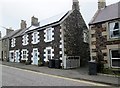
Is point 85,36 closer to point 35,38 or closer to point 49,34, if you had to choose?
point 49,34

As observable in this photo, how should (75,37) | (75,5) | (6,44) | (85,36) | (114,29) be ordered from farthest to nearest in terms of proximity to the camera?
(6,44) → (85,36) → (75,5) → (75,37) → (114,29)

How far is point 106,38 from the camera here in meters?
20.1

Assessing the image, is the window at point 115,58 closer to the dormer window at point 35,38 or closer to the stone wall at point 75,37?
the stone wall at point 75,37

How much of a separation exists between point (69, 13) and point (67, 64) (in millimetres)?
6761

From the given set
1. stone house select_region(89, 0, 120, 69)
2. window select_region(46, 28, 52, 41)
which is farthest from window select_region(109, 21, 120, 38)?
window select_region(46, 28, 52, 41)

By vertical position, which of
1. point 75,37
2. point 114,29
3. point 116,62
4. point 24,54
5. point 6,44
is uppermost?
point 114,29

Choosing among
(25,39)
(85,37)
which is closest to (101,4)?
(85,37)

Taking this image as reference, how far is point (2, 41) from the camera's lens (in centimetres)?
4175

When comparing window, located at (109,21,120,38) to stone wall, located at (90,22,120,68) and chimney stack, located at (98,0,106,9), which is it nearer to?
stone wall, located at (90,22,120,68)

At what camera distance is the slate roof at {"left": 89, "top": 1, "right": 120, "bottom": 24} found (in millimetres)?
20250

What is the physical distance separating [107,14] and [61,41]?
20.7 feet

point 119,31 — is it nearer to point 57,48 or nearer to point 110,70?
point 110,70

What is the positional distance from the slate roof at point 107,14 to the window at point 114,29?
22.6 inches

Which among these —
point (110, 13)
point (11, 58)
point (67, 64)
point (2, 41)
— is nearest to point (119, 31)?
point (110, 13)
